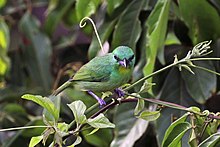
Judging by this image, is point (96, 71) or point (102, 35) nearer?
point (96, 71)

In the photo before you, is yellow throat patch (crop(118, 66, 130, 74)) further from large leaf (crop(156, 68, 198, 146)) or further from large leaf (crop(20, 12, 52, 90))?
large leaf (crop(20, 12, 52, 90))

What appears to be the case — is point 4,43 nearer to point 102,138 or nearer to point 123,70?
point 102,138

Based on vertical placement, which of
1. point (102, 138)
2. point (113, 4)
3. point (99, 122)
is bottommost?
point (102, 138)

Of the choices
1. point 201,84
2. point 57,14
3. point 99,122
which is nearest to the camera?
point 99,122

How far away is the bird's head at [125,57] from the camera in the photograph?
2.97 feet

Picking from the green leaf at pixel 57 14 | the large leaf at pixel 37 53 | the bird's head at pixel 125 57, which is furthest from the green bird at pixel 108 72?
the large leaf at pixel 37 53

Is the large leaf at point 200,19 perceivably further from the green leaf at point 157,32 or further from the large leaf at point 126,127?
the large leaf at point 126,127

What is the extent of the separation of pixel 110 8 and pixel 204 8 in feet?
0.79

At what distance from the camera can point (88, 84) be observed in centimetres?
96

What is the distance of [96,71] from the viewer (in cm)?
95

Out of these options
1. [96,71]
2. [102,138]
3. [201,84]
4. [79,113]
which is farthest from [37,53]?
[79,113]

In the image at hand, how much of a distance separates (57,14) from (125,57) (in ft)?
2.93

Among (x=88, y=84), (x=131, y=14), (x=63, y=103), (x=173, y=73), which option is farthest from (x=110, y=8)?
(x=63, y=103)

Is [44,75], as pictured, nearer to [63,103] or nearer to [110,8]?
[63,103]
